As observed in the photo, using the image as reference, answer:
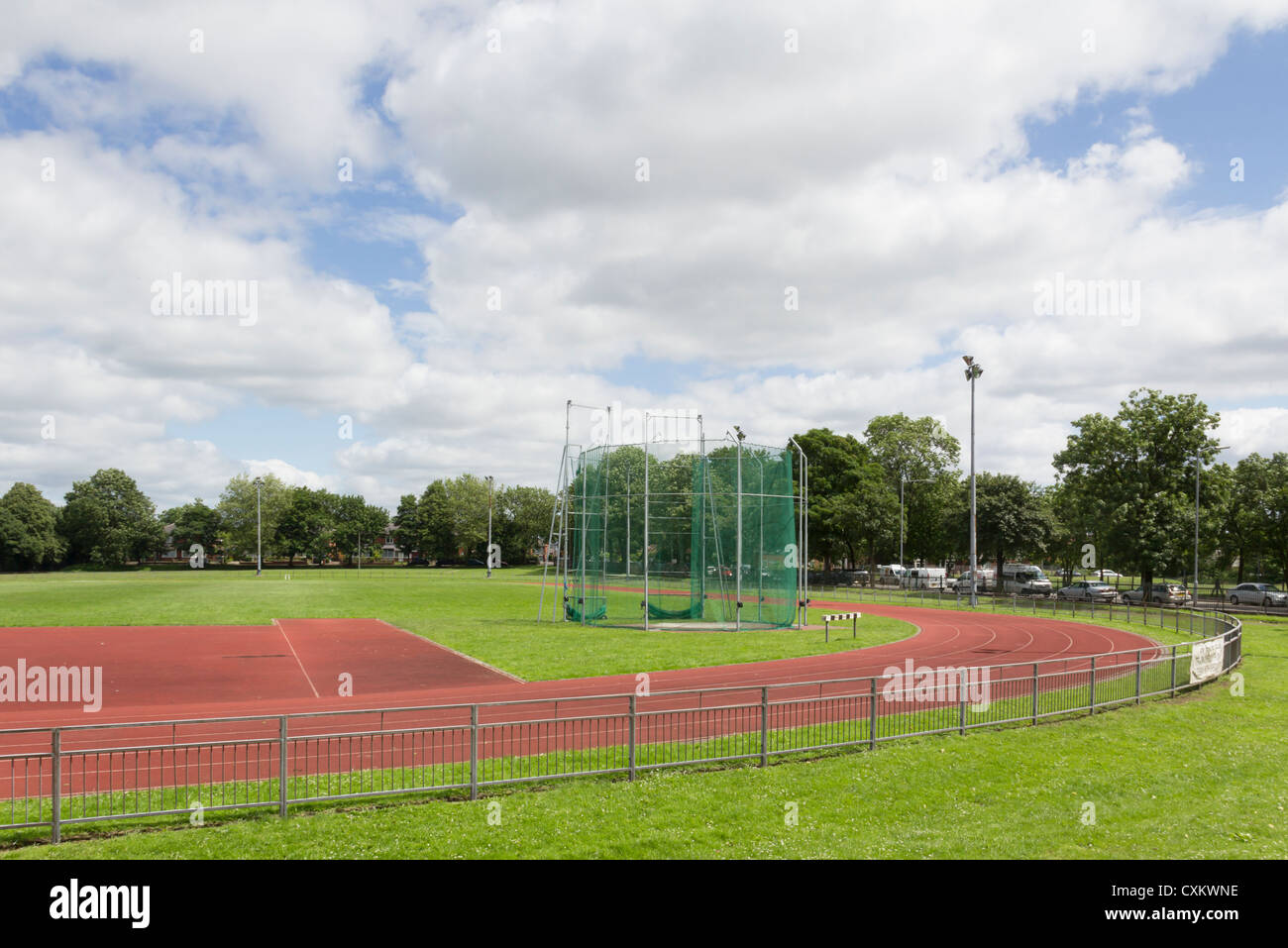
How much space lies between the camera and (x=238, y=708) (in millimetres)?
16906

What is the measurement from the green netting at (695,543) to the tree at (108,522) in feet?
332

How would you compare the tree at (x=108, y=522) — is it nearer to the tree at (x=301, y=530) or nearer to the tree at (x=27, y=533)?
the tree at (x=27, y=533)

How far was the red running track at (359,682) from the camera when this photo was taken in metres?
13.5

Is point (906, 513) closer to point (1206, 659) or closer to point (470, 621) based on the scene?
point (470, 621)

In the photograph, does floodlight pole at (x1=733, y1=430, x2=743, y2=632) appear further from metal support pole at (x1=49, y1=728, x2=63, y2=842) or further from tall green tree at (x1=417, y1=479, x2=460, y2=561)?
tall green tree at (x1=417, y1=479, x2=460, y2=561)

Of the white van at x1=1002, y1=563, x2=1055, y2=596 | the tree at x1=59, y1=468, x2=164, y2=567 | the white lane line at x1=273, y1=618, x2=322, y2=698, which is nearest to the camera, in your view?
the white lane line at x1=273, y1=618, x2=322, y2=698

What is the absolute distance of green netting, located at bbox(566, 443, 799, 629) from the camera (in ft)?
110

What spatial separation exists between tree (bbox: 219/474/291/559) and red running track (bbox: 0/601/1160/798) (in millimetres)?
94556

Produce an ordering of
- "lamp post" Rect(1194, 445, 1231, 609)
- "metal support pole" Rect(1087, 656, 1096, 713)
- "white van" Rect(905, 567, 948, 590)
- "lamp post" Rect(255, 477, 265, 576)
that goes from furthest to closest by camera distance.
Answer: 1. "lamp post" Rect(255, 477, 265, 576)
2. "white van" Rect(905, 567, 948, 590)
3. "lamp post" Rect(1194, 445, 1231, 609)
4. "metal support pole" Rect(1087, 656, 1096, 713)

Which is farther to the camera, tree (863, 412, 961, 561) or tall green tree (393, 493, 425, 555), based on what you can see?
tall green tree (393, 493, 425, 555)

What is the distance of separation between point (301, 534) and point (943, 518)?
92426mm

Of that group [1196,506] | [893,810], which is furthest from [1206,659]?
[1196,506]

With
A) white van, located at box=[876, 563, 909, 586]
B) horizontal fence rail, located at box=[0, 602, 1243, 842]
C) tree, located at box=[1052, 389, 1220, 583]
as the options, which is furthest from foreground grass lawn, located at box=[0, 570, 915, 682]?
white van, located at box=[876, 563, 909, 586]

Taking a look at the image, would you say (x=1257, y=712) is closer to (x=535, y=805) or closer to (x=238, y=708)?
(x=535, y=805)
